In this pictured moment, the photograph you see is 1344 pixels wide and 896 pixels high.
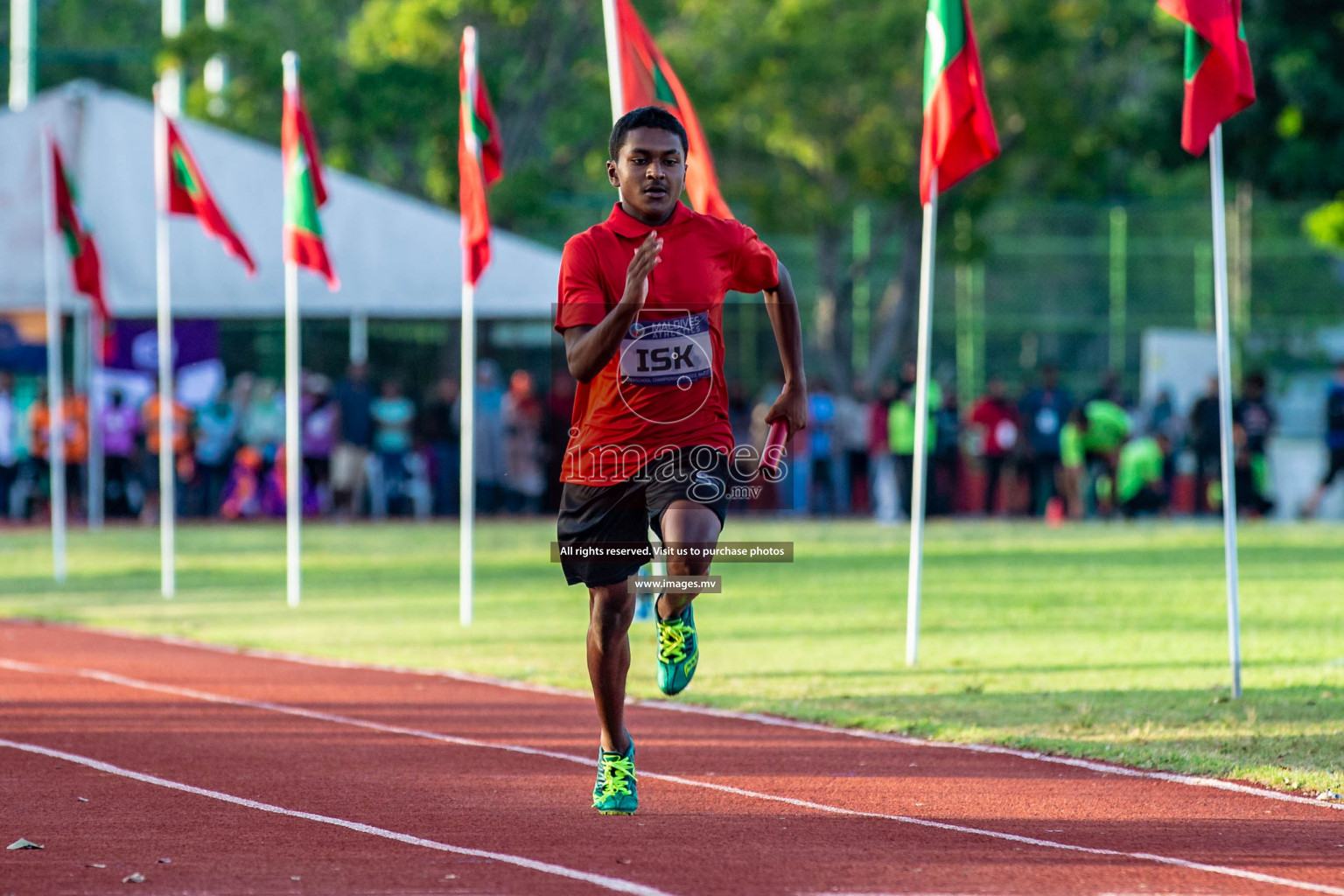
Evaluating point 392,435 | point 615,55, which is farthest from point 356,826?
point 392,435

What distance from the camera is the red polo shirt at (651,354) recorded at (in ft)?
20.6

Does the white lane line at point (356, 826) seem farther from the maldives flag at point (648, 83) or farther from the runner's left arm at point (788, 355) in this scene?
the maldives flag at point (648, 83)

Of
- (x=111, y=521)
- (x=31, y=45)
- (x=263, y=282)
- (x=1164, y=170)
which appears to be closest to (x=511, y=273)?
(x=263, y=282)

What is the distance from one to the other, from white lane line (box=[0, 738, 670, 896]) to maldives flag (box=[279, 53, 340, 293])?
7200 mm

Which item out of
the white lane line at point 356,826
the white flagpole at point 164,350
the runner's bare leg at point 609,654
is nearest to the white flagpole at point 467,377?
the white flagpole at point 164,350

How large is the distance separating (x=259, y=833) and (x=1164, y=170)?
88.7 ft

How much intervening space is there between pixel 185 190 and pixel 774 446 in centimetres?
1146

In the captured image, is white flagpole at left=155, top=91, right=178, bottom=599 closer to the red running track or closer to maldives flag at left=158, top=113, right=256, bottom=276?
maldives flag at left=158, top=113, right=256, bottom=276

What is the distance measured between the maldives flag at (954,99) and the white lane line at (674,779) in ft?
14.4

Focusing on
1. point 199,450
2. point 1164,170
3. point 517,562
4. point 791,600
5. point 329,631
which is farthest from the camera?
point 1164,170

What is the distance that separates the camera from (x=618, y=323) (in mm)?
5836

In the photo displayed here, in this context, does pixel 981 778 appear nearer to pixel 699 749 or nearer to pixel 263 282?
pixel 699 749

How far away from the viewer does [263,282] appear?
26.2 m

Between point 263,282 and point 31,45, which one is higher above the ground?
point 31,45
